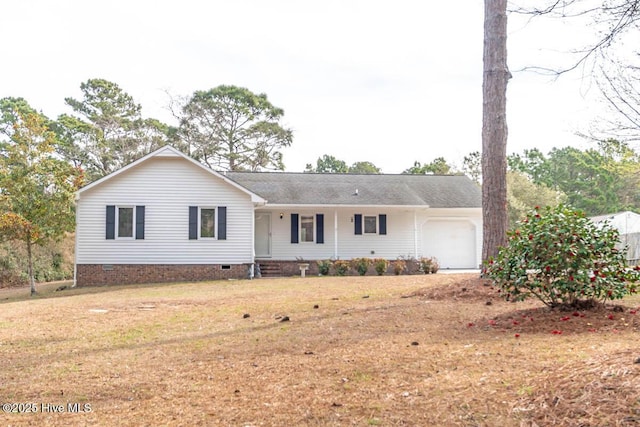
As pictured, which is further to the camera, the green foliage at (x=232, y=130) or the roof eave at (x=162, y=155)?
the green foliage at (x=232, y=130)

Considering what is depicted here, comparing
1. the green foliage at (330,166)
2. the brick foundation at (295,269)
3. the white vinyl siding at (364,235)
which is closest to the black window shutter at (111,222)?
the brick foundation at (295,269)

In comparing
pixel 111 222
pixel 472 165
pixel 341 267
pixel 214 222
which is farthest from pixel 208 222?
pixel 472 165

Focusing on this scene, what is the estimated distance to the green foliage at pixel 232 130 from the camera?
36.6m

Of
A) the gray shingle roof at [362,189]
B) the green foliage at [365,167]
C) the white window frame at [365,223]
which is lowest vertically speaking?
the white window frame at [365,223]

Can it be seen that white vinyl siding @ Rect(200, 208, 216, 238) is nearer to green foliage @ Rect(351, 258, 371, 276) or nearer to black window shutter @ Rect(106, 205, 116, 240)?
black window shutter @ Rect(106, 205, 116, 240)

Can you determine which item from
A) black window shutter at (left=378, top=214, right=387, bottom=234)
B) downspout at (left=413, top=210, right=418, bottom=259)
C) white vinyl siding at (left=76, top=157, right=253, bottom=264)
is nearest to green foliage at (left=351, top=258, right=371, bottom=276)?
black window shutter at (left=378, top=214, right=387, bottom=234)

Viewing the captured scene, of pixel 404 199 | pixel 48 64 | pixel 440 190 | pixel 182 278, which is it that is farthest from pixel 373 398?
pixel 48 64

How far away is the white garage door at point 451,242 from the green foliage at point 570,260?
1589 centimetres

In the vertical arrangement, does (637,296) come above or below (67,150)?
below

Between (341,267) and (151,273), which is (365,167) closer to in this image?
(341,267)

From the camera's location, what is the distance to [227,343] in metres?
6.18

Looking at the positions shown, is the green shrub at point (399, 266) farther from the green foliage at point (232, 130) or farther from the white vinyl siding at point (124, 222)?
the green foliage at point (232, 130)

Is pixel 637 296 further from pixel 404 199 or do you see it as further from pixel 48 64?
pixel 48 64

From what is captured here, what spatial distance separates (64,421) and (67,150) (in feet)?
117
